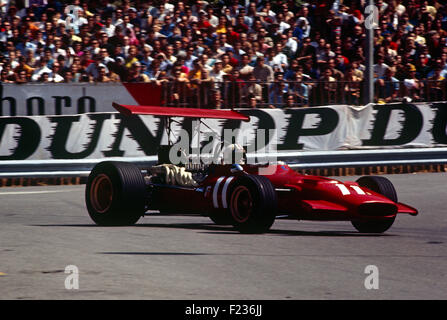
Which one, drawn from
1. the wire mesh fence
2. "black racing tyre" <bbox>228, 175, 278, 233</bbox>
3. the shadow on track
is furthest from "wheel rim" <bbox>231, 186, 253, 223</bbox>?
the wire mesh fence

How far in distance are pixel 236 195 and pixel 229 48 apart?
8.91m

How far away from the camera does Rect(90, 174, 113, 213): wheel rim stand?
1045 cm

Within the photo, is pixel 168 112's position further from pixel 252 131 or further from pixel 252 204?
pixel 252 131

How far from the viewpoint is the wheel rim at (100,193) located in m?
10.5

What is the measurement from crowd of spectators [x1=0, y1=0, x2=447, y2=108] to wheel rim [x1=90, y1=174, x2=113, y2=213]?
577cm

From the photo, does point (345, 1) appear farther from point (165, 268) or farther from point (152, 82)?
point (165, 268)

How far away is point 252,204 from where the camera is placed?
9172 mm

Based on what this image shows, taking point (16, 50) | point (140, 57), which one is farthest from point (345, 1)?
point (16, 50)

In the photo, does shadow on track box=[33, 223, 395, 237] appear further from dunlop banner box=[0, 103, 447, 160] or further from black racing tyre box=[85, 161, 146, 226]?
dunlop banner box=[0, 103, 447, 160]

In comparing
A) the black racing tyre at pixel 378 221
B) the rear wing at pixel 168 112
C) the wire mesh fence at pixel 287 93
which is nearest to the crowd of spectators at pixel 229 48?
the wire mesh fence at pixel 287 93

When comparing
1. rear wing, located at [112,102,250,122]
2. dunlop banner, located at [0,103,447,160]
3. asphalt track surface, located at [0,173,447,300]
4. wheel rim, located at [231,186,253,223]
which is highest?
rear wing, located at [112,102,250,122]

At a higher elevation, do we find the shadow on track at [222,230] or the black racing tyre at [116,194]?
the black racing tyre at [116,194]

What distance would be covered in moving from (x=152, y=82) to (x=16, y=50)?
8.73 feet

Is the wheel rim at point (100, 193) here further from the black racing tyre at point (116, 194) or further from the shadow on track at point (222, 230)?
the shadow on track at point (222, 230)
